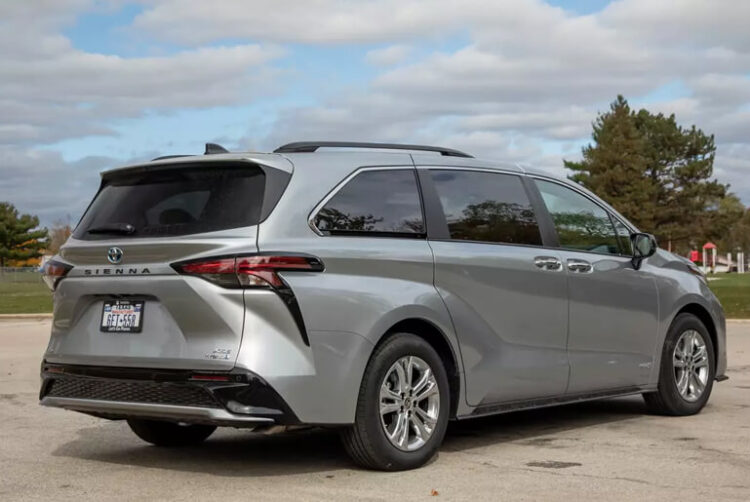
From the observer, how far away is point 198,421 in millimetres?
6328

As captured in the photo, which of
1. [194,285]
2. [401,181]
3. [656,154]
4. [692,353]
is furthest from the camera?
[656,154]

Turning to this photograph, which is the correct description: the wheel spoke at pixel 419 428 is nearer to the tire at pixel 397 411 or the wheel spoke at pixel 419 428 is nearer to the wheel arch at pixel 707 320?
the tire at pixel 397 411

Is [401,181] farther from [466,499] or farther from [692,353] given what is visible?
[692,353]

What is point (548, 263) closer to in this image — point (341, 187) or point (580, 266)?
point (580, 266)

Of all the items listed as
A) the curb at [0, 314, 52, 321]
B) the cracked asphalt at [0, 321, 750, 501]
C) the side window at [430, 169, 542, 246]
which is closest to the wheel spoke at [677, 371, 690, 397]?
the cracked asphalt at [0, 321, 750, 501]

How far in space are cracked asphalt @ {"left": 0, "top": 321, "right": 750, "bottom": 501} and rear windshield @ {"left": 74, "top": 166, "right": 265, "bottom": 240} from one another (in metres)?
1.39

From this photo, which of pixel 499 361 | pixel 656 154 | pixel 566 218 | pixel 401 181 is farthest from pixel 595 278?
pixel 656 154

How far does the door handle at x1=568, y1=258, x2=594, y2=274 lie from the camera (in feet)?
26.9

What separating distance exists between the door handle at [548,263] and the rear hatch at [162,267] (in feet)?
6.71

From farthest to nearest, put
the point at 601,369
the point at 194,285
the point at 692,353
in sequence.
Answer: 1. the point at 692,353
2. the point at 601,369
3. the point at 194,285

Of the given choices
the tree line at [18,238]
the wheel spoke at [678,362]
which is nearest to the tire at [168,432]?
the wheel spoke at [678,362]

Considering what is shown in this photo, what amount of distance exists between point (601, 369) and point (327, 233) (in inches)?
108

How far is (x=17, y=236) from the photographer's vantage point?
368ft

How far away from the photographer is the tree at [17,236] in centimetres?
11162
